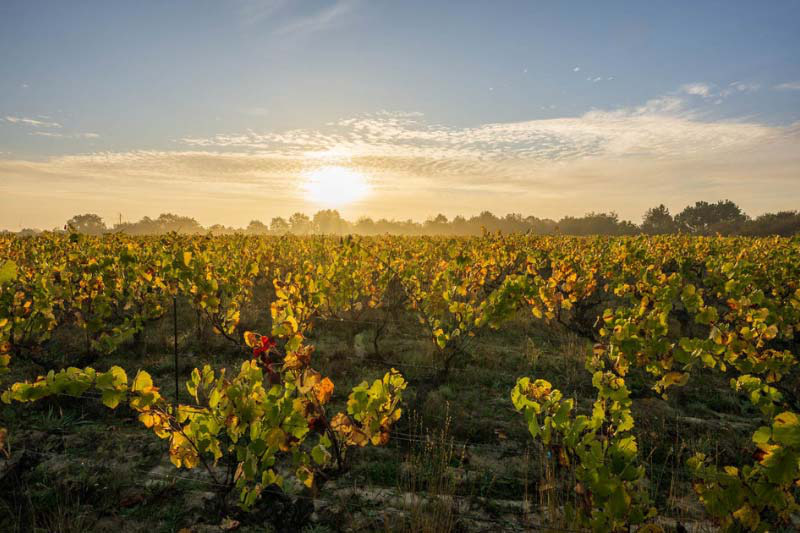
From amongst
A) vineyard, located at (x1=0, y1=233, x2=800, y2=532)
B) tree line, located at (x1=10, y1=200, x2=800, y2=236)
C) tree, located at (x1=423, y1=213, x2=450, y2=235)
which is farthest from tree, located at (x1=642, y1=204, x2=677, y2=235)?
vineyard, located at (x1=0, y1=233, x2=800, y2=532)

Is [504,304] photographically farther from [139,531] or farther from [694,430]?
[139,531]

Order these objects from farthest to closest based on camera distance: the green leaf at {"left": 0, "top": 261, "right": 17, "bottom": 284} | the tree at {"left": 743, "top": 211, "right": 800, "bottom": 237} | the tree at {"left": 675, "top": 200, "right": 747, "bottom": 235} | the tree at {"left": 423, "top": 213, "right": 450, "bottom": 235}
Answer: the tree at {"left": 423, "top": 213, "right": 450, "bottom": 235} → the tree at {"left": 675, "top": 200, "right": 747, "bottom": 235} → the tree at {"left": 743, "top": 211, "right": 800, "bottom": 237} → the green leaf at {"left": 0, "top": 261, "right": 17, "bottom": 284}

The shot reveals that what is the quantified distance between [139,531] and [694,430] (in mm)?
5815

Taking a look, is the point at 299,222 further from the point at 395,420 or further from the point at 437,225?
the point at 395,420

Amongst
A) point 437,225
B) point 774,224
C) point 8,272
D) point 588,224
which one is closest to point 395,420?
point 8,272

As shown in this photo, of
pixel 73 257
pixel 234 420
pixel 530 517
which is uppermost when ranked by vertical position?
pixel 73 257

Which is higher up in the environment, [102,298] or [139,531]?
[102,298]

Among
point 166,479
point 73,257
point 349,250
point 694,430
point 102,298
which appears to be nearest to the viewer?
point 166,479

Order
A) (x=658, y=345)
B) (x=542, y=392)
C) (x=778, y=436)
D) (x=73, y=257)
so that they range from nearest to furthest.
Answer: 1. (x=778, y=436)
2. (x=542, y=392)
3. (x=658, y=345)
4. (x=73, y=257)

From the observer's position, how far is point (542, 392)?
9.32 ft

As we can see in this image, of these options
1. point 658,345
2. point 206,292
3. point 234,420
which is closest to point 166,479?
point 234,420

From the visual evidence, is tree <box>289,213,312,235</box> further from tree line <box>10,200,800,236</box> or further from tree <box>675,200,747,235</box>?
tree <box>675,200,747,235</box>

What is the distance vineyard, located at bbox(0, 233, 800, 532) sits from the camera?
2566mm

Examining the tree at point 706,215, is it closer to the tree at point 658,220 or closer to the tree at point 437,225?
the tree at point 658,220
